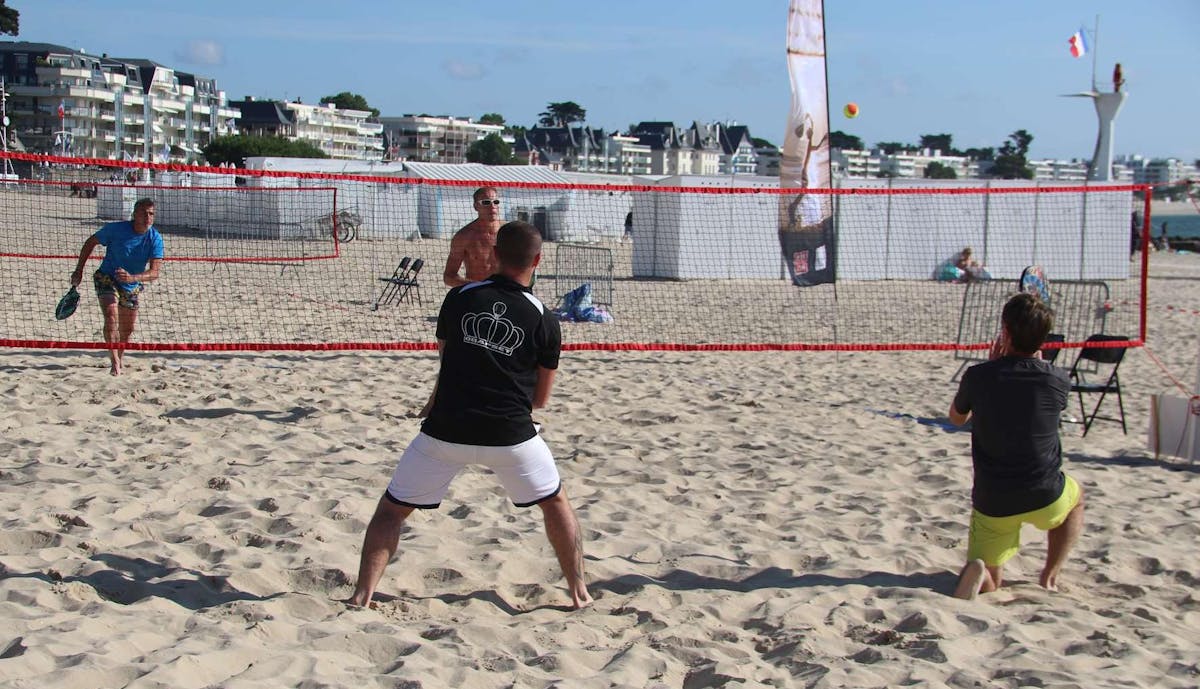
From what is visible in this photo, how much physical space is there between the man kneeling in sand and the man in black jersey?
1.55 metres

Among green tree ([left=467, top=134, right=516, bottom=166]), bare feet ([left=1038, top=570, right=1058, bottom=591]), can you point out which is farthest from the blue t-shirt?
green tree ([left=467, top=134, right=516, bottom=166])

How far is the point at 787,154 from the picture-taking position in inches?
509

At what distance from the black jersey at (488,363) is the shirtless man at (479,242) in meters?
3.04

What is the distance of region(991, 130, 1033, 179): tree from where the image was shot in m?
167

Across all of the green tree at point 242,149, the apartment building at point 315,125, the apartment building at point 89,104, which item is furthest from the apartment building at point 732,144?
the green tree at point 242,149

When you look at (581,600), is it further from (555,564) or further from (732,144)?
(732,144)

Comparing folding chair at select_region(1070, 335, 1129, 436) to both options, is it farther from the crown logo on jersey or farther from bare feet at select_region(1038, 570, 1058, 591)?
the crown logo on jersey

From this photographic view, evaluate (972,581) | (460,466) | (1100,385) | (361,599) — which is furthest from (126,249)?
(1100,385)

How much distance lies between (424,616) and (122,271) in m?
5.40

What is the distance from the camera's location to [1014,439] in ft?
13.1

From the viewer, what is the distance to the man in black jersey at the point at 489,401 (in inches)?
140

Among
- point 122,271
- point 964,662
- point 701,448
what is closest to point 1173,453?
point 701,448

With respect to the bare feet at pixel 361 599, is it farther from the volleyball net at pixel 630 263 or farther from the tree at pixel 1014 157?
the tree at pixel 1014 157

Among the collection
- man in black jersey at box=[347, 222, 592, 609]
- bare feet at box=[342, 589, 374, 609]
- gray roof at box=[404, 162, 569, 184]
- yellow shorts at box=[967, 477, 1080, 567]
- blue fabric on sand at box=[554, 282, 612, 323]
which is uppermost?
gray roof at box=[404, 162, 569, 184]
